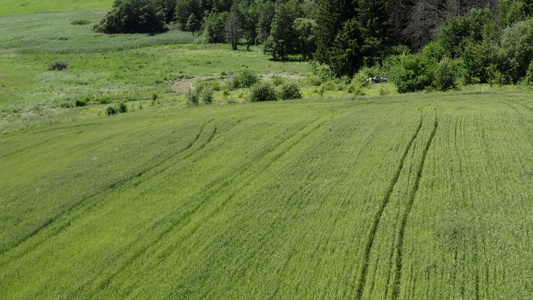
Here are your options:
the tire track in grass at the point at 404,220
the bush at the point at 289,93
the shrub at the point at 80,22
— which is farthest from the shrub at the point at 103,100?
the shrub at the point at 80,22

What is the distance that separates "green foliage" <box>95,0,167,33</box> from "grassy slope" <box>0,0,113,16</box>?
40354 millimetres

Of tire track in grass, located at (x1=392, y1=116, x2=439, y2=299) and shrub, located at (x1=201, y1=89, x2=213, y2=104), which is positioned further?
shrub, located at (x1=201, y1=89, x2=213, y2=104)

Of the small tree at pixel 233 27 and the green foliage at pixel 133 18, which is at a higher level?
the green foliage at pixel 133 18

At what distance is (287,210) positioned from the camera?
18.2 metres

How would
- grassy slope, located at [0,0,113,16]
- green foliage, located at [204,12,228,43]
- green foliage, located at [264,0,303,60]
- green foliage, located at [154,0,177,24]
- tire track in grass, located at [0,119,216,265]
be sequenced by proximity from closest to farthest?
tire track in grass, located at [0,119,216,265]
green foliage, located at [264,0,303,60]
green foliage, located at [204,12,228,43]
green foliage, located at [154,0,177,24]
grassy slope, located at [0,0,113,16]

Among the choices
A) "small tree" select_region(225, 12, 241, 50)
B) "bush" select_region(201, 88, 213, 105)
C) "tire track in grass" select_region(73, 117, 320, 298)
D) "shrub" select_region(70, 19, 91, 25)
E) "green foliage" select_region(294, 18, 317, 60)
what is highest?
"shrub" select_region(70, 19, 91, 25)

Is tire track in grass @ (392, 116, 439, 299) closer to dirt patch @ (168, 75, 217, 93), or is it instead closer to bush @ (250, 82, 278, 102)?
bush @ (250, 82, 278, 102)

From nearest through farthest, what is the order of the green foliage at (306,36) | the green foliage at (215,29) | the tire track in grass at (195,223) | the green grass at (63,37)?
1. the tire track in grass at (195,223)
2. the green foliage at (306,36)
3. the green grass at (63,37)
4. the green foliage at (215,29)

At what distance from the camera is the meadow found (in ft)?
45.6

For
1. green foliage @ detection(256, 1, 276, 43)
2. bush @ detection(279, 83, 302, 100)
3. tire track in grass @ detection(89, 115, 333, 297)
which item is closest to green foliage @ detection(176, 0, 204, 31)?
green foliage @ detection(256, 1, 276, 43)

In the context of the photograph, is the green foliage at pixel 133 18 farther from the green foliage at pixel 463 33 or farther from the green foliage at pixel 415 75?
the green foliage at pixel 415 75

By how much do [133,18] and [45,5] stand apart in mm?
67009

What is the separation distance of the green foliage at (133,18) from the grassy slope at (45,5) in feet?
132

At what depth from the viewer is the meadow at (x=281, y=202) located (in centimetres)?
1390
